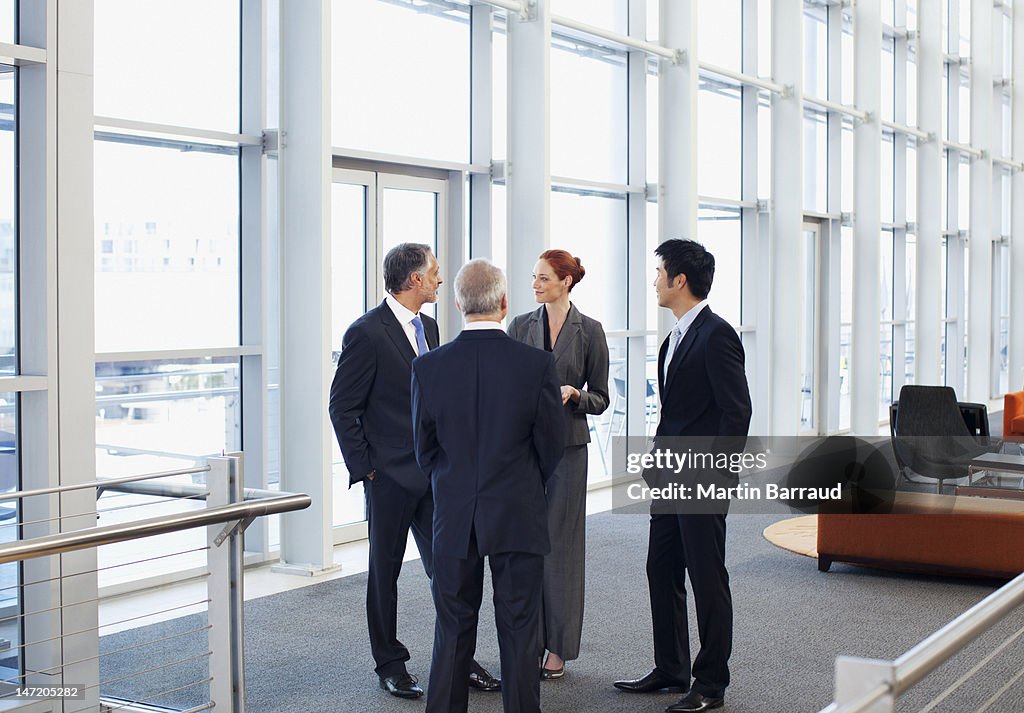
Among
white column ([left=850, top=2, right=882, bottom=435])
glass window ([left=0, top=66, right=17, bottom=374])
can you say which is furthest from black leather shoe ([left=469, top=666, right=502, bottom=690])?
white column ([left=850, top=2, right=882, bottom=435])

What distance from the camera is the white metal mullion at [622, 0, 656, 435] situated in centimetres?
972

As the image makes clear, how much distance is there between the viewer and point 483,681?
4363mm

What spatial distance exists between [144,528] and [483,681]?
1785 millimetres

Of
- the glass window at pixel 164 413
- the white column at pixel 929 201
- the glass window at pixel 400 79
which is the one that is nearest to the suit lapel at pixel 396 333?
the glass window at pixel 164 413

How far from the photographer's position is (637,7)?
9711mm

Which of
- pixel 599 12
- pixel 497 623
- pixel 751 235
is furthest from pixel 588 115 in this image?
pixel 497 623

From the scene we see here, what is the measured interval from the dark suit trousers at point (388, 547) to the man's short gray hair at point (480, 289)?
94cm

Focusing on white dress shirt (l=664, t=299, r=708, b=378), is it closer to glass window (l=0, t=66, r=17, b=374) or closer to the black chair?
glass window (l=0, t=66, r=17, b=374)

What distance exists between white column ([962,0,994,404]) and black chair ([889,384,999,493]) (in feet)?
29.9

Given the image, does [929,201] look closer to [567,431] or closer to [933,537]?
[933,537]

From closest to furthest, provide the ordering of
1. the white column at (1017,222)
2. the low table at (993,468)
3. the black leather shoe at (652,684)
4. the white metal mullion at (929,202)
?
the black leather shoe at (652,684), the low table at (993,468), the white metal mullion at (929,202), the white column at (1017,222)

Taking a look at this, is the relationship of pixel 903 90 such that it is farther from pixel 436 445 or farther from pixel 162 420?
pixel 436 445

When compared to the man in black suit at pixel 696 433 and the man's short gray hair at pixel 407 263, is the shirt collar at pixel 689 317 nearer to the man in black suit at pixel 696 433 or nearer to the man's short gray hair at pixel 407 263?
the man in black suit at pixel 696 433

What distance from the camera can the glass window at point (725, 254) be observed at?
10875 millimetres
